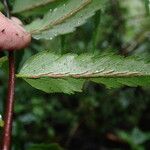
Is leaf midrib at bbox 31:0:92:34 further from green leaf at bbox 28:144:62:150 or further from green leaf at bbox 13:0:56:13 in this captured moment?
green leaf at bbox 28:144:62:150

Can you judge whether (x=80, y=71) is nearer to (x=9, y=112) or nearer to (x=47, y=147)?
(x=9, y=112)

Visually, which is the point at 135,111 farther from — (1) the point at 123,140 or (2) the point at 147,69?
(2) the point at 147,69

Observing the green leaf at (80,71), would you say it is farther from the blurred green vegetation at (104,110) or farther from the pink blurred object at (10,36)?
the blurred green vegetation at (104,110)

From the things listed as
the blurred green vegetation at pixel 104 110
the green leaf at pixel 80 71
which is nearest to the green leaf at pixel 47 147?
the green leaf at pixel 80 71

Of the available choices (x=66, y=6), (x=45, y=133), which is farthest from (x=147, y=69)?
(x=45, y=133)

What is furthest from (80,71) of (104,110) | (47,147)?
(104,110)
